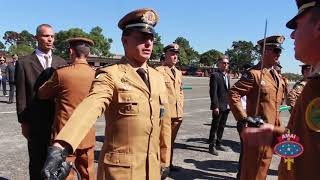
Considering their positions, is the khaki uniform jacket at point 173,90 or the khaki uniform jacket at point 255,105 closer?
the khaki uniform jacket at point 255,105

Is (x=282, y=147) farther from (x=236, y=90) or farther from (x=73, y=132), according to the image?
(x=236, y=90)

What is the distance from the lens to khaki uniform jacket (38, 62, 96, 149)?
480cm

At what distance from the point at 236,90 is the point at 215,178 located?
6.58 ft

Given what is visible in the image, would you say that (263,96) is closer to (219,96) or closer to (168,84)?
(168,84)

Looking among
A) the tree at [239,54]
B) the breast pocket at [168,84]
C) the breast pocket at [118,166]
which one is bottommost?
the breast pocket at [118,166]

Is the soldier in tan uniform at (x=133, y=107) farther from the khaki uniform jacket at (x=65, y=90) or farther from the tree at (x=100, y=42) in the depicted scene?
the tree at (x=100, y=42)

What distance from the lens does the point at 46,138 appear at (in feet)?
16.2

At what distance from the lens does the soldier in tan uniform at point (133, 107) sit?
10.3 ft

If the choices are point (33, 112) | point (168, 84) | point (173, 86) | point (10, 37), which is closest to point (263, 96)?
point (168, 84)

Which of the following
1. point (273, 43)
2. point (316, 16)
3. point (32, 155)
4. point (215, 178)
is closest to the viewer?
point (316, 16)

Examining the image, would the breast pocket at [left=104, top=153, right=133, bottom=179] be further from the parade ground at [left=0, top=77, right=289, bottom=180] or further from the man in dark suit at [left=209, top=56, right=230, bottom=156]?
the man in dark suit at [left=209, top=56, right=230, bottom=156]

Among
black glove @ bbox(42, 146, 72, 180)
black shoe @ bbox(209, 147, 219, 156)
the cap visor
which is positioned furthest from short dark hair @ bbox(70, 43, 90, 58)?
black shoe @ bbox(209, 147, 219, 156)

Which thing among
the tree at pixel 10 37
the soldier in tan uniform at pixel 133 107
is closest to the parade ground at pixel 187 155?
the soldier in tan uniform at pixel 133 107

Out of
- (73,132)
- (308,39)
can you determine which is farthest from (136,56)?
(308,39)
